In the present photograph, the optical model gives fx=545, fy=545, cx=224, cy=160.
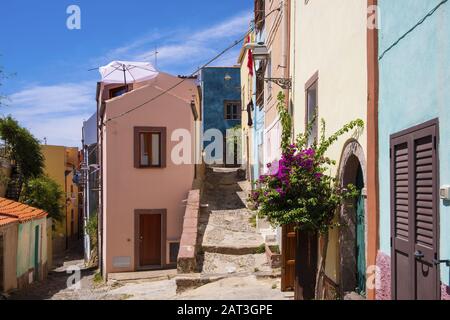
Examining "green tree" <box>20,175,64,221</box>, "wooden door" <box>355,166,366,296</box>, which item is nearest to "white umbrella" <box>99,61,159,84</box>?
"green tree" <box>20,175,64,221</box>

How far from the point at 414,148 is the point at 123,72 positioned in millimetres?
17353

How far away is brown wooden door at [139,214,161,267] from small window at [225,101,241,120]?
51.0ft

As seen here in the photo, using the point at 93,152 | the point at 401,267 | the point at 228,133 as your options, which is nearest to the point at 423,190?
the point at 401,267

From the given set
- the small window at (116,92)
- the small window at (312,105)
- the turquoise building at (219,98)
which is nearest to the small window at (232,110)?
the turquoise building at (219,98)

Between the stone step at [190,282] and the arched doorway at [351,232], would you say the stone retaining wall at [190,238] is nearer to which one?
the stone step at [190,282]

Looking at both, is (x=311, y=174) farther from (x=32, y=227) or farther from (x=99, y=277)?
(x=32, y=227)

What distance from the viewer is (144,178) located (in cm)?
1877

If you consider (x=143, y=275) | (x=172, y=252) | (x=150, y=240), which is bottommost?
(x=143, y=275)

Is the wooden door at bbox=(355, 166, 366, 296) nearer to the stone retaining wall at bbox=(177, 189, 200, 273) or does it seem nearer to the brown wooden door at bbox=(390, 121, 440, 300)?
the brown wooden door at bbox=(390, 121, 440, 300)

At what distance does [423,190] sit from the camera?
5113mm

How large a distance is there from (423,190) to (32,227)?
57.4 ft

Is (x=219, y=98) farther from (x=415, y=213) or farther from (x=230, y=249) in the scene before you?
(x=415, y=213)

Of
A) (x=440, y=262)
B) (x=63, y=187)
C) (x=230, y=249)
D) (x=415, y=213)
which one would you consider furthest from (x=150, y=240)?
(x=63, y=187)

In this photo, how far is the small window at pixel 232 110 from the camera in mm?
33438
